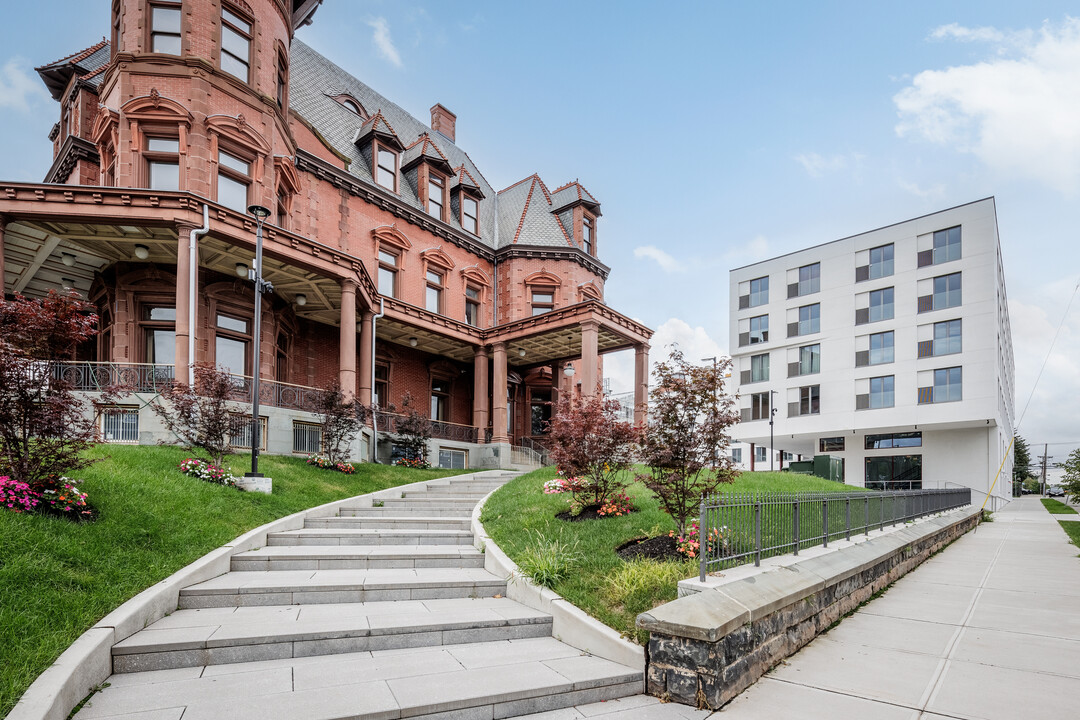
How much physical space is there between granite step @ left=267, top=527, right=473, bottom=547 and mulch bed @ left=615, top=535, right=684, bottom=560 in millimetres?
3084

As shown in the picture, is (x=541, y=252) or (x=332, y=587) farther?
(x=541, y=252)

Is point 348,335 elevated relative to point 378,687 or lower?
elevated

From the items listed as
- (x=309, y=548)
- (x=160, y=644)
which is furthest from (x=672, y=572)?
(x=309, y=548)

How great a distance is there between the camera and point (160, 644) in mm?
5055

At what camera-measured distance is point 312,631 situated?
5582 mm

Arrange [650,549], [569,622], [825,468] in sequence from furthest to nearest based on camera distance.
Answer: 1. [825,468]
2. [650,549]
3. [569,622]

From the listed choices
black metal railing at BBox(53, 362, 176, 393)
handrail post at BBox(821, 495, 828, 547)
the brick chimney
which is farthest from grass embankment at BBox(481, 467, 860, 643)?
the brick chimney

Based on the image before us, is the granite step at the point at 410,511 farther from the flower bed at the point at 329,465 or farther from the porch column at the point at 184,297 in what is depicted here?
the porch column at the point at 184,297

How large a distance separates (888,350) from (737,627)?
38.1m

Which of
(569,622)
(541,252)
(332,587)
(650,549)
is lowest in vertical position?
(569,622)

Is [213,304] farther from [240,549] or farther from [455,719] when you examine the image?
[455,719]

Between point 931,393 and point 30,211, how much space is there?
41097 millimetres

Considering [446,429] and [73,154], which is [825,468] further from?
[73,154]

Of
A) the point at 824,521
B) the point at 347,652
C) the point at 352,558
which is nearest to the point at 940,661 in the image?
the point at 824,521
